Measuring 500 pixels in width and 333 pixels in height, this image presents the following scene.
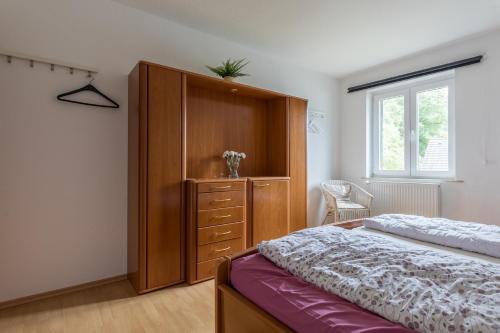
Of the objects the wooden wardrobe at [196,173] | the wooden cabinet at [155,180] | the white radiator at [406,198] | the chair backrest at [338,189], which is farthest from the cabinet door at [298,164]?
the wooden cabinet at [155,180]

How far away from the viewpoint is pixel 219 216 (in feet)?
8.14

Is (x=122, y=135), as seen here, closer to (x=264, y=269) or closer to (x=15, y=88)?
(x=15, y=88)

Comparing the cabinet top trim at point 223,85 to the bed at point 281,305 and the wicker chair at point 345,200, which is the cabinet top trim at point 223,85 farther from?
the bed at point 281,305

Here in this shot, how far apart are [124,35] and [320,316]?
264 centimetres

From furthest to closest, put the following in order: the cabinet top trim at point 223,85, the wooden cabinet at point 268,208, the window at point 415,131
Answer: the window at point 415,131 < the wooden cabinet at point 268,208 < the cabinet top trim at point 223,85

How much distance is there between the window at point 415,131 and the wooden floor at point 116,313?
304cm

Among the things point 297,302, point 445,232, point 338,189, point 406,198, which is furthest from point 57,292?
point 406,198

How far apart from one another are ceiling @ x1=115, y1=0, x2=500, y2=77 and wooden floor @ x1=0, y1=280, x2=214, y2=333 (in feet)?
8.12

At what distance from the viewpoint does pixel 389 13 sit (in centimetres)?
250

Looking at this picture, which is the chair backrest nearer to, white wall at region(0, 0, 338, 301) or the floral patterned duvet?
the floral patterned duvet

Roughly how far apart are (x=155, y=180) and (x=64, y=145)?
2.53 feet

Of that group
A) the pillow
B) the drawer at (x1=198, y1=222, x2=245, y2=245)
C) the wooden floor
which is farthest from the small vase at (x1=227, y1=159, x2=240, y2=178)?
the pillow

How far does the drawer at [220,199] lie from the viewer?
7.75 ft

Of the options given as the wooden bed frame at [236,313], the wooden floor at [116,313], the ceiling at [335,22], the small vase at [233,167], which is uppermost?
the ceiling at [335,22]
